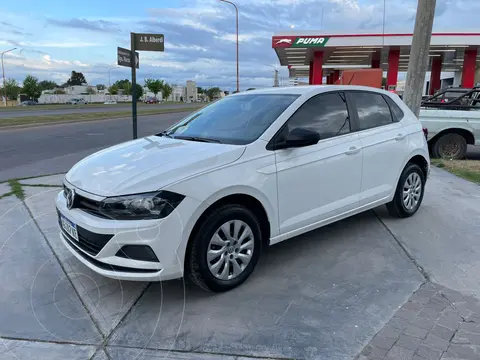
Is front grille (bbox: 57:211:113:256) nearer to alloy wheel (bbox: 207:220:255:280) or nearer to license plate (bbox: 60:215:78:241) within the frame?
license plate (bbox: 60:215:78:241)

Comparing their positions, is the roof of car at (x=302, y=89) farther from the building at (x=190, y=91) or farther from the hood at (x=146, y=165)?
the building at (x=190, y=91)

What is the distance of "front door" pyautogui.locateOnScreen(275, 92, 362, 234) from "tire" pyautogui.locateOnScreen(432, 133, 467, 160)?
254 inches

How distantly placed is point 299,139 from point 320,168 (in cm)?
51

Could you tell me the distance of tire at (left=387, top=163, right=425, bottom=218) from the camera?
5.18m

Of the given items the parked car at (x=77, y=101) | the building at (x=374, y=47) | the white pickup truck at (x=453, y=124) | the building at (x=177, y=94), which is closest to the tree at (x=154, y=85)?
the parked car at (x=77, y=101)

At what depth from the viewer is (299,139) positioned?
3672mm

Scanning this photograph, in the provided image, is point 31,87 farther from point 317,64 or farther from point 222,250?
point 222,250

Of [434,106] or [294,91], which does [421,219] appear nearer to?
[294,91]

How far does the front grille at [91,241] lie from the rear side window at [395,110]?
3776 mm

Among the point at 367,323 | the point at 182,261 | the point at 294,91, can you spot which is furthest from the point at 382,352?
the point at 294,91

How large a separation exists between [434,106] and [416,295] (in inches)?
332

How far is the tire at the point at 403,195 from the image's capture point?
5184 mm

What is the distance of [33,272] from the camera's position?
12.9 ft

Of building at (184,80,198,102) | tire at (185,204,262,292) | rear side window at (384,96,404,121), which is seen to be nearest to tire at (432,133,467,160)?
rear side window at (384,96,404,121)
